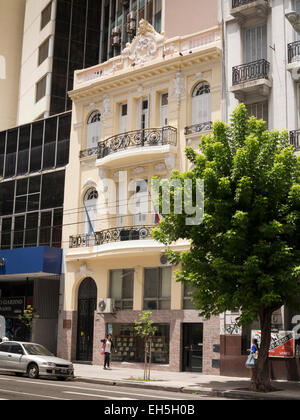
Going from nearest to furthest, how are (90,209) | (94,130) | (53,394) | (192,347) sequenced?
1. (53,394)
2. (192,347)
3. (90,209)
4. (94,130)

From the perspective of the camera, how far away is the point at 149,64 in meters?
29.2

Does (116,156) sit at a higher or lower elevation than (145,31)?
lower

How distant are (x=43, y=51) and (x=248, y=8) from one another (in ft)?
74.9

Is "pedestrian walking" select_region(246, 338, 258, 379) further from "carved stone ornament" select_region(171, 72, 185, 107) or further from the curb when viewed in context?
"carved stone ornament" select_region(171, 72, 185, 107)

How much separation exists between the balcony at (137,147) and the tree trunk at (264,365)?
10.7 metres

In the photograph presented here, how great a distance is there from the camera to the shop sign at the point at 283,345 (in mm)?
→ 22069

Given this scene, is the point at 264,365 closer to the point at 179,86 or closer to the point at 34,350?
the point at 34,350

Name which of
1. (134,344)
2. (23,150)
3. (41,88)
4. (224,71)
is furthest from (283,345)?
(41,88)

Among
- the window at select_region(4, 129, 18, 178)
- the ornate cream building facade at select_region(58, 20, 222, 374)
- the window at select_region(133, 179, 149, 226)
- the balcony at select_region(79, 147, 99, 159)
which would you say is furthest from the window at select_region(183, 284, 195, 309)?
the window at select_region(4, 129, 18, 178)

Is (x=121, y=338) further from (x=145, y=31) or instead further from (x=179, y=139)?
(x=145, y=31)

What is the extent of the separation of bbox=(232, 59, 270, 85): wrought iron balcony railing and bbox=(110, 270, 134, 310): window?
408 inches

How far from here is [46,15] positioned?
45.4 m
